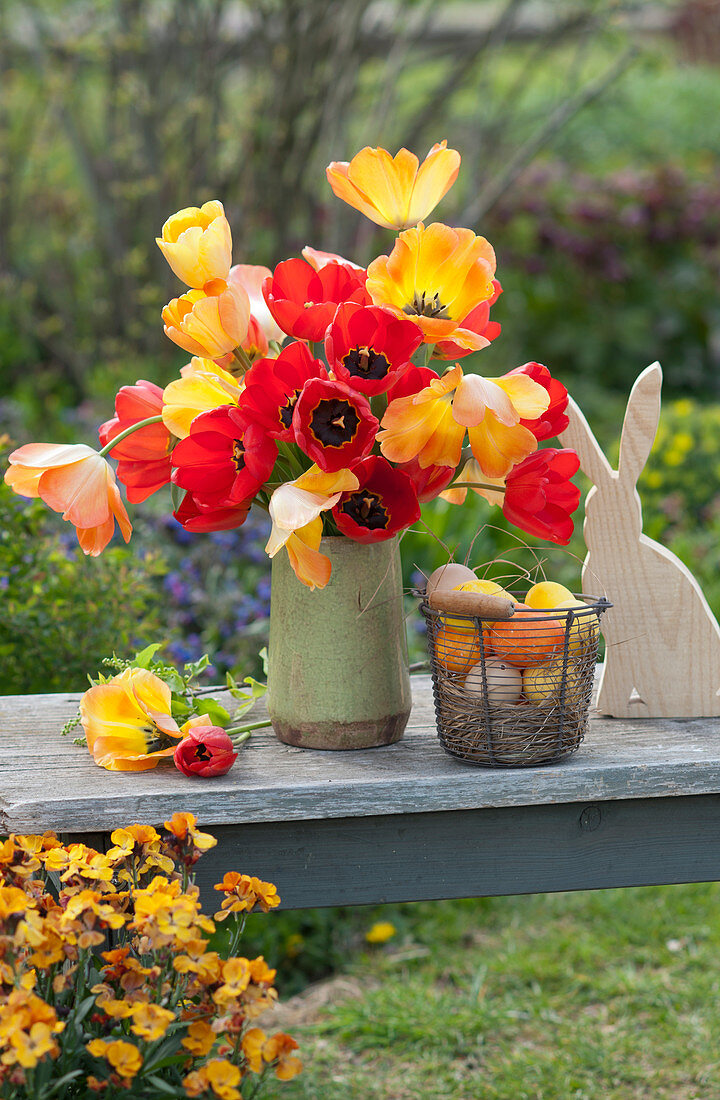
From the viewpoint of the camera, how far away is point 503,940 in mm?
2572

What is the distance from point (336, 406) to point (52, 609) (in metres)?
1.00

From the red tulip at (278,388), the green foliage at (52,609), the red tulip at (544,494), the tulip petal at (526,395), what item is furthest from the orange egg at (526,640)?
the green foliage at (52,609)

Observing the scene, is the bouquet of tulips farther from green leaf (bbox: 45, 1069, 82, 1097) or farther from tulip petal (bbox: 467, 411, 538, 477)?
green leaf (bbox: 45, 1069, 82, 1097)

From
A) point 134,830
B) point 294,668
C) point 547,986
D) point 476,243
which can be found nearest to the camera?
point 134,830

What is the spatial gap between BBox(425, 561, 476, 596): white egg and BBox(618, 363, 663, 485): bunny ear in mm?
267

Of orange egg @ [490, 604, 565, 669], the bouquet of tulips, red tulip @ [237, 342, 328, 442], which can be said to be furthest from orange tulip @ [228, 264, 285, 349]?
orange egg @ [490, 604, 565, 669]

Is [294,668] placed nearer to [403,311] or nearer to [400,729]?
[400,729]

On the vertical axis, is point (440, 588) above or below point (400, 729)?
above

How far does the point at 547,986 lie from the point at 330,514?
1545 millimetres

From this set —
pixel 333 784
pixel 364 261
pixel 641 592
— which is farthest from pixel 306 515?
pixel 364 261

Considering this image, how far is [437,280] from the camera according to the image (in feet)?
3.97

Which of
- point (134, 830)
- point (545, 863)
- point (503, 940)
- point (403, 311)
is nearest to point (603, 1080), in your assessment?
point (503, 940)

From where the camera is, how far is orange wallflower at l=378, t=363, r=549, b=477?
1.14m

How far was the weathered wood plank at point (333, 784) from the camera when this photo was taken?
3.84 feet
